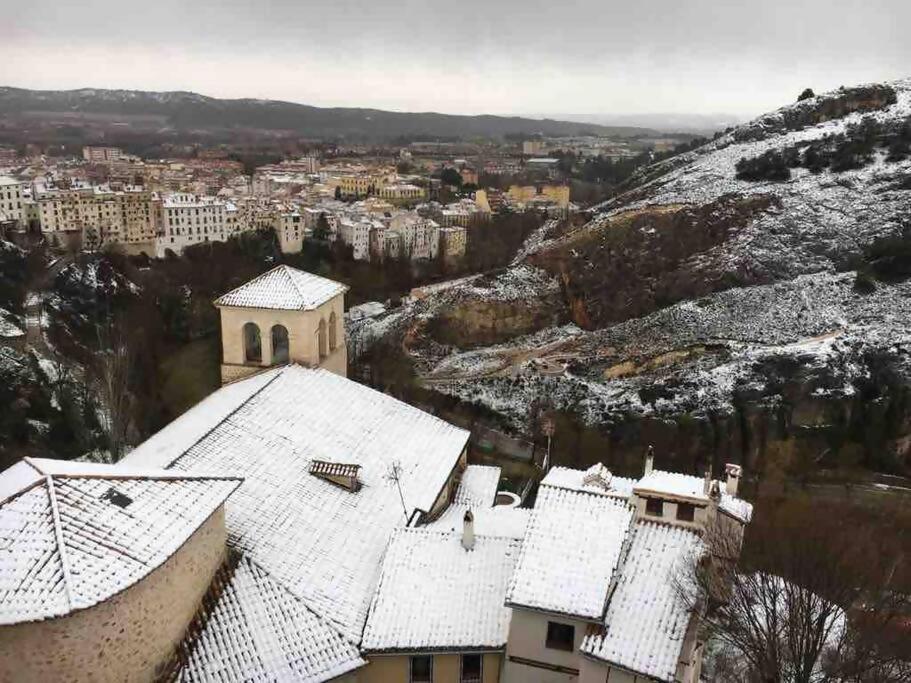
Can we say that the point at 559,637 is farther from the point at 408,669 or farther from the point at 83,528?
the point at 83,528

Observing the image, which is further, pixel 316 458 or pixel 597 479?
pixel 316 458

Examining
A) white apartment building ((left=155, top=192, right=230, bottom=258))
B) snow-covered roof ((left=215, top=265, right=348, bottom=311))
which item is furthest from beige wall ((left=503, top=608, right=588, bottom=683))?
white apartment building ((left=155, top=192, right=230, bottom=258))

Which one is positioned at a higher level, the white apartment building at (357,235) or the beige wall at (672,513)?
the beige wall at (672,513)

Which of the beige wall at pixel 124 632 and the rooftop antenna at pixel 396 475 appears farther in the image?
the rooftop antenna at pixel 396 475

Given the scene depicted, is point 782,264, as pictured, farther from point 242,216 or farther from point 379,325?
point 242,216

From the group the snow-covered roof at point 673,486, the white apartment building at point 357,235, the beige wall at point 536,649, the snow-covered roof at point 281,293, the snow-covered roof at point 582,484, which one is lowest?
the white apartment building at point 357,235

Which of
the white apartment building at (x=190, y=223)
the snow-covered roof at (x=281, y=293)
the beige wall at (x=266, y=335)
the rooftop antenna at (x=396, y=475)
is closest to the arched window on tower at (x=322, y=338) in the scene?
the beige wall at (x=266, y=335)

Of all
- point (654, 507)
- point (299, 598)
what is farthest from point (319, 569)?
point (654, 507)

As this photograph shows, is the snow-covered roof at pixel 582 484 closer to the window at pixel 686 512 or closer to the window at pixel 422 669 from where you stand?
the window at pixel 686 512

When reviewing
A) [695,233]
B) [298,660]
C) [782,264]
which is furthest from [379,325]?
[298,660]
